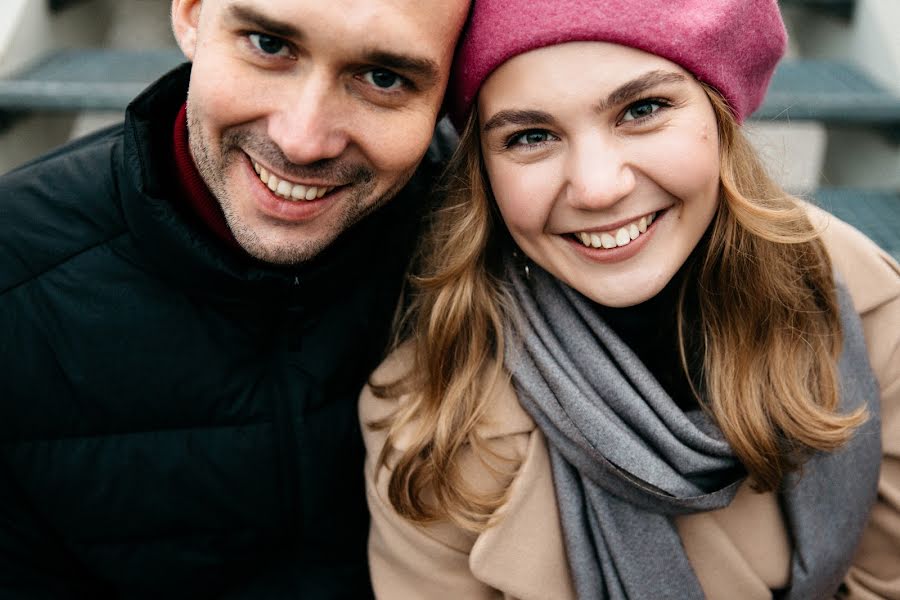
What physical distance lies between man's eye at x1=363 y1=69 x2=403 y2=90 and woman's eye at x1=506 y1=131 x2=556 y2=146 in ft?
0.71

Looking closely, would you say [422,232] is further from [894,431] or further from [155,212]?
[894,431]

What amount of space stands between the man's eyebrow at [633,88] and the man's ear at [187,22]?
2.52ft

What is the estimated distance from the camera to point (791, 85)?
2582 mm

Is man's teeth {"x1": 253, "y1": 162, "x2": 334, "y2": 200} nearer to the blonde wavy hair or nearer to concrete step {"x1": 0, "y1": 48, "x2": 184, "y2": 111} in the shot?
the blonde wavy hair

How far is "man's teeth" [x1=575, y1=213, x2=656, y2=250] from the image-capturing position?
1.43m

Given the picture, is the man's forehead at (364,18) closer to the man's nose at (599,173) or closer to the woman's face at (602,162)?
the woman's face at (602,162)

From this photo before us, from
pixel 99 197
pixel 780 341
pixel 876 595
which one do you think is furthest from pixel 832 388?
pixel 99 197

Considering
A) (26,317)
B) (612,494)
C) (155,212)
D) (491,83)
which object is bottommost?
(612,494)

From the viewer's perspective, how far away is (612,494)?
1.52 metres

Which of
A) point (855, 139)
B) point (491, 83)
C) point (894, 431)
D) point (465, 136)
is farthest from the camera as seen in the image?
point (855, 139)

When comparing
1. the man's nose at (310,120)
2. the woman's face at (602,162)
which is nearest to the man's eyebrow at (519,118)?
the woman's face at (602,162)

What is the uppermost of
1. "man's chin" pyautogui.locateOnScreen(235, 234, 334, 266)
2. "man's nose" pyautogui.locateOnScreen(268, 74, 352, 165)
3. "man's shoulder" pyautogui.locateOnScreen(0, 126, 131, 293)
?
"man's nose" pyautogui.locateOnScreen(268, 74, 352, 165)

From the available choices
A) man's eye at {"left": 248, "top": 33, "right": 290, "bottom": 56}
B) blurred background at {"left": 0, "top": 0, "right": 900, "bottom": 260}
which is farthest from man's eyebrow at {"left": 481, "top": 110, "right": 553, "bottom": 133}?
blurred background at {"left": 0, "top": 0, "right": 900, "bottom": 260}

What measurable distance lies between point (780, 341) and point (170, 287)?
1.13 meters
